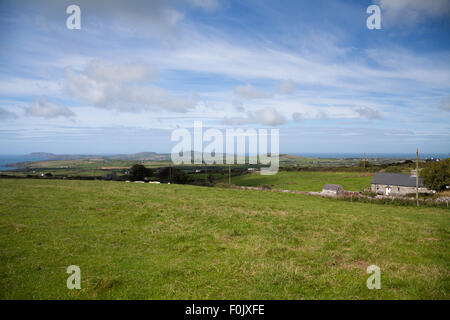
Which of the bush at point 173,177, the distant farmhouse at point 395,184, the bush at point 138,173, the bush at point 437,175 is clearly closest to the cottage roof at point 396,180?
the distant farmhouse at point 395,184

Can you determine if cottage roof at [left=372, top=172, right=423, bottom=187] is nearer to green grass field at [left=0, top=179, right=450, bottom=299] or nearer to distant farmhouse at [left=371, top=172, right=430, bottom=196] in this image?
distant farmhouse at [left=371, top=172, right=430, bottom=196]

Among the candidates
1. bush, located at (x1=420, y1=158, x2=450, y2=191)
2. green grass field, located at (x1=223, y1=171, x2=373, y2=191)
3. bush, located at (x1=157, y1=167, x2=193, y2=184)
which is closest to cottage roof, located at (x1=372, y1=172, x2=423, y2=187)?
bush, located at (x1=420, y1=158, x2=450, y2=191)

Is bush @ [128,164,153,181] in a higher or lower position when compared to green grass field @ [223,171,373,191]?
higher

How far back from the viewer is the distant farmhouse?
49362 mm

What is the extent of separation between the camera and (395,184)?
5100cm

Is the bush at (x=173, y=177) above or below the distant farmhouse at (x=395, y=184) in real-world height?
above

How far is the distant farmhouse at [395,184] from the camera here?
4936cm

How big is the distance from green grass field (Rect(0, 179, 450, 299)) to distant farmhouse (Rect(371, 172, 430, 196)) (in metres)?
45.9

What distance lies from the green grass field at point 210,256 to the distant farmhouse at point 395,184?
45867 mm

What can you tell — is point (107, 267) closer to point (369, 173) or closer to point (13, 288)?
point (13, 288)

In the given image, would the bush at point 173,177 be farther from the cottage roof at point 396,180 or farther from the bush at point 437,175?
the bush at point 437,175

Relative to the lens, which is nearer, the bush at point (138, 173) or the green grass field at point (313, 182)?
the bush at point (138, 173)
